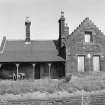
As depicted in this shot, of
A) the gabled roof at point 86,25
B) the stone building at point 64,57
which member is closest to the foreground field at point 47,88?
the stone building at point 64,57

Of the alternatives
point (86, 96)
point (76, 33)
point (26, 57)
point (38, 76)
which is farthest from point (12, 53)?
point (86, 96)

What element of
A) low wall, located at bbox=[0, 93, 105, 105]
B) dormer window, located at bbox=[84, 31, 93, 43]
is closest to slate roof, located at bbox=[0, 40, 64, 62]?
dormer window, located at bbox=[84, 31, 93, 43]

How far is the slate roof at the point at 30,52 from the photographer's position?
28992 mm

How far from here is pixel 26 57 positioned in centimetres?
2931

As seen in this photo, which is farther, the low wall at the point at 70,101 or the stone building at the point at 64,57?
the stone building at the point at 64,57

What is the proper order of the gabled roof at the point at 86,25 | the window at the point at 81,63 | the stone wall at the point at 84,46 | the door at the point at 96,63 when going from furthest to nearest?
the gabled roof at the point at 86,25, the door at the point at 96,63, the window at the point at 81,63, the stone wall at the point at 84,46

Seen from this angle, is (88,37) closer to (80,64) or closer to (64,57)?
(80,64)

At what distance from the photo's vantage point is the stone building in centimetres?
2845

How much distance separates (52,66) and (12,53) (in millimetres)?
4662

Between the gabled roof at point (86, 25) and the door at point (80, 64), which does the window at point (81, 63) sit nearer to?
the door at point (80, 64)

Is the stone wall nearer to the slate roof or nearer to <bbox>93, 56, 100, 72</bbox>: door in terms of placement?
<bbox>93, 56, 100, 72</bbox>: door

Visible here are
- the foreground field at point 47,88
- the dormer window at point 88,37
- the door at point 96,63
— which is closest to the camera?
the foreground field at point 47,88

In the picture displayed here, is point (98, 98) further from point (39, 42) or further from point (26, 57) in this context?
point (39, 42)

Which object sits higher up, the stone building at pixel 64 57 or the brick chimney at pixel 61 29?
the brick chimney at pixel 61 29
